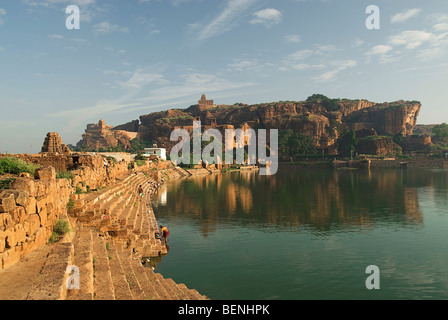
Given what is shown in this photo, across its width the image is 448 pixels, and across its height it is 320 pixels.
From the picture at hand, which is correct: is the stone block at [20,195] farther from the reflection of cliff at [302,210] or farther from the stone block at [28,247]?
the reflection of cliff at [302,210]

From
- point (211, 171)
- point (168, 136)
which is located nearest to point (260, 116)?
point (168, 136)

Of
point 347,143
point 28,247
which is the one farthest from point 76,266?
point 347,143

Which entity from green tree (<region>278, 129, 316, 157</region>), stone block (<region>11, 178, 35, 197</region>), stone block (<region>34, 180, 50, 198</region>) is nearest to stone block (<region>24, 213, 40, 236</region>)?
stone block (<region>11, 178, 35, 197</region>)

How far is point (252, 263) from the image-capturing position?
14.1m

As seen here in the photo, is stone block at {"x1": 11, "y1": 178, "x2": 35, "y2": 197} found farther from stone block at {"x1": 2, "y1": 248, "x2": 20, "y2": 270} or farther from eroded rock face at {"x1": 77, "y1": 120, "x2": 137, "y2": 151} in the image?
eroded rock face at {"x1": 77, "y1": 120, "x2": 137, "y2": 151}

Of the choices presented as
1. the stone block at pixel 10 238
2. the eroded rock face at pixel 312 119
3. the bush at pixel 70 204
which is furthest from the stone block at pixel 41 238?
the eroded rock face at pixel 312 119

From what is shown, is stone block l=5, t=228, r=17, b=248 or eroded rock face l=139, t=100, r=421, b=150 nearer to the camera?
stone block l=5, t=228, r=17, b=248

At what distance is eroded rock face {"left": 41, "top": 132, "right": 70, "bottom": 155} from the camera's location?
3294cm

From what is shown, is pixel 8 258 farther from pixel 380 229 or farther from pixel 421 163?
pixel 421 163

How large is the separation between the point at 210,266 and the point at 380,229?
472 inches

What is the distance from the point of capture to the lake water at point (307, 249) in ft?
38.0

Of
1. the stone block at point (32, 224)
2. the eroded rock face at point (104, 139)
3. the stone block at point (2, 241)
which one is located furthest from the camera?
the eroded rock face at point (104, 139)

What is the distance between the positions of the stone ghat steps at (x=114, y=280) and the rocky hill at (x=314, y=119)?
113 m

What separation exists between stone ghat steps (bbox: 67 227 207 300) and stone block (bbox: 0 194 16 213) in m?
2.24
